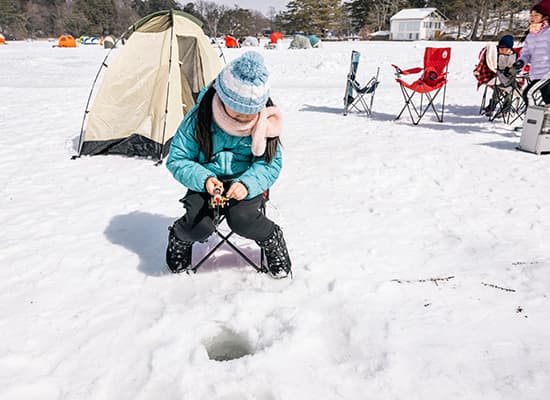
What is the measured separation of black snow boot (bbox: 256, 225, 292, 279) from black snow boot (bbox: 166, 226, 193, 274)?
50cm

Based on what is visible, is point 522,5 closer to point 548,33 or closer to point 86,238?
point 548,33

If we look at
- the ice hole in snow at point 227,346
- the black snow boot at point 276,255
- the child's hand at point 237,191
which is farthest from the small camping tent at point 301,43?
the ice hole in snow at point 227,346

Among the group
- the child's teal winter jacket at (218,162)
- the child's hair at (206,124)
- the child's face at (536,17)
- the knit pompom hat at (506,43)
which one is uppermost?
the child's face at (536,17)

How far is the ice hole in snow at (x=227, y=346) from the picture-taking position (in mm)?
2088

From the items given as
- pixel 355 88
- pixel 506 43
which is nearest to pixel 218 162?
pixel 355 88

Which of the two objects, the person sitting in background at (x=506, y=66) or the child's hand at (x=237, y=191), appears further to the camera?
the person sitting in background at (x=506, y=66)

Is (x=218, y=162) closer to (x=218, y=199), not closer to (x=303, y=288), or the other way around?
(x=218, y=199)

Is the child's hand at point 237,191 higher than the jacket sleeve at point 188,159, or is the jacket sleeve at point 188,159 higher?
the jacket sleeve at point 188,159

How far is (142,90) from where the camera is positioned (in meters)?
5.19

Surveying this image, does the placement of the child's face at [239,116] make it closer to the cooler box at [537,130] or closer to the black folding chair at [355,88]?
the cooler box at [537,130]

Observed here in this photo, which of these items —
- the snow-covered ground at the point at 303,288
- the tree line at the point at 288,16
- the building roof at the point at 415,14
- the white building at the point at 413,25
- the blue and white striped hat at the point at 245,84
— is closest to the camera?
the snow-covered ground at the point at 303,288

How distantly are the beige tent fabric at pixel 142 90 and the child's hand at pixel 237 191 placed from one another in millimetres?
3138

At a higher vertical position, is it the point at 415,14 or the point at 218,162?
the point at 415,14

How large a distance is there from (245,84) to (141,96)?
3577 mm
